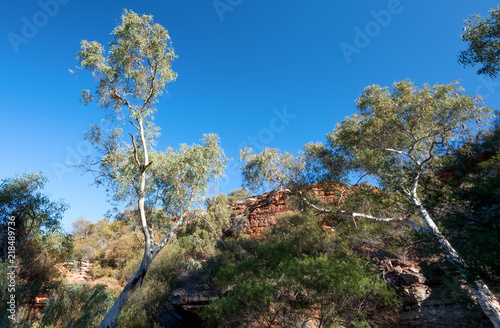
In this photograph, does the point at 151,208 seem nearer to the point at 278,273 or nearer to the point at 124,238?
the point at 278,273

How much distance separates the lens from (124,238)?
20312mm

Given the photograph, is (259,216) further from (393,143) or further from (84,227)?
(84,227)

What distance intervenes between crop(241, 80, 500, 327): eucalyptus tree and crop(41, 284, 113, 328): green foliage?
956cm

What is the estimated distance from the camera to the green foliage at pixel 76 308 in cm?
977

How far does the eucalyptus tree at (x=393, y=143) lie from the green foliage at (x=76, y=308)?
9562mm

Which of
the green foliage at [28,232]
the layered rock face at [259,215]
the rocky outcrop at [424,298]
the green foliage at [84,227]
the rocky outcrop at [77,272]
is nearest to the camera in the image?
the rocky outcrop at [424,298]

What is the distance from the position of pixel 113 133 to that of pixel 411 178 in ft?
44.5

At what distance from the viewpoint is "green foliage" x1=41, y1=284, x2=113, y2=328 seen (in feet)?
32.0

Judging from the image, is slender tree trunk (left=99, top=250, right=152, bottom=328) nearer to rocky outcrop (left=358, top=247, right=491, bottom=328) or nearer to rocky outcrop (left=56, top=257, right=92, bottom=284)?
rocky outcrop (left=56, top=257, right=92, bottom=284)

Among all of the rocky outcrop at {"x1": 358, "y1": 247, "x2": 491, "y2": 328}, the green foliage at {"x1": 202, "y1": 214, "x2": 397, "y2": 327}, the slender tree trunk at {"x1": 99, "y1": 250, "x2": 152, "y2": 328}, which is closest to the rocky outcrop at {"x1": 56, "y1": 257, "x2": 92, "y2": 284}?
the slender tree trunk at {"x1": 99, "y1": 250, "x2": 152, "y2": 328}

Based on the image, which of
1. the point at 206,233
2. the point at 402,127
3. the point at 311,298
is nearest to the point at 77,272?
the point at 206,233

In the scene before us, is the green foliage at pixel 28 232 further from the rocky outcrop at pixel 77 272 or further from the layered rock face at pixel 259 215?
the layered rock face at pixel 259 215

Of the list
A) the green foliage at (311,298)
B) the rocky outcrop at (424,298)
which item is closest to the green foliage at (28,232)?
the green foliage at (311,298)

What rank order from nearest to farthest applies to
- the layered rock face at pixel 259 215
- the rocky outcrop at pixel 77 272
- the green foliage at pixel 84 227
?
the rocky outcrop at pixel 77 272 < the layered rock face at pixel 259 215 < the green foliage at pixel 84 227
